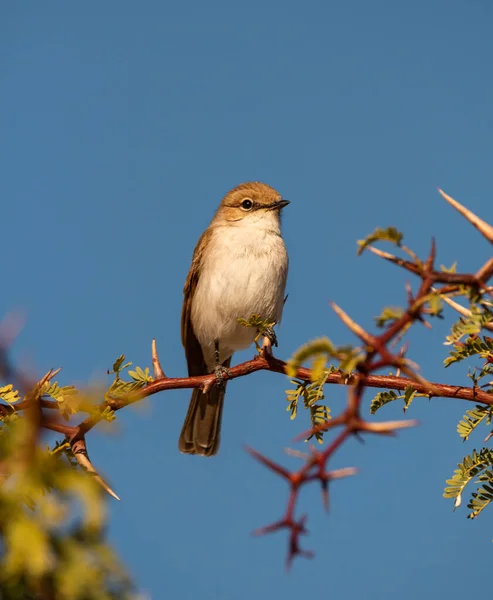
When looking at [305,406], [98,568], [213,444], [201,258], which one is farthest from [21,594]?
[201,258]

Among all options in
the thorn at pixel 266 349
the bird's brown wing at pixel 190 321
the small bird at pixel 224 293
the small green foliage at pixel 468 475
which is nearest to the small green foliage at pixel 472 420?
the small green foliage at pixel 468 475

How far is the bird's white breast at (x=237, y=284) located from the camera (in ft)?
27.8

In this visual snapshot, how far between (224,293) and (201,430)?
1580mm

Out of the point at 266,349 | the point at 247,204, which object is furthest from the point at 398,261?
the point at 247,204

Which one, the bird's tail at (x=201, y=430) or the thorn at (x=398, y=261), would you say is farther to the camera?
the bird's tail at (x=201, y=430)

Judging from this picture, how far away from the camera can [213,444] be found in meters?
8.21

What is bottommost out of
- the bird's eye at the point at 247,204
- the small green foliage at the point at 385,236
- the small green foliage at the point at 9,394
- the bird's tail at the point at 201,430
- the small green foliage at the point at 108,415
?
the small green foliage at the point at 108,415

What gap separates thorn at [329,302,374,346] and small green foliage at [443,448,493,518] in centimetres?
148

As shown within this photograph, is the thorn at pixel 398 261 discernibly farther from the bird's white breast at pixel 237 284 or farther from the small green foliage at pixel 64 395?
the bird's white breast at pixel 237 284

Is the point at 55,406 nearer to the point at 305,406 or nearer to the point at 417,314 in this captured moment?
the point at 305,406

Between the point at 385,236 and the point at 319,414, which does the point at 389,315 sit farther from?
the point at 319,414

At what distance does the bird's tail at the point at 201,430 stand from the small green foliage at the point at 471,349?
17.1ft

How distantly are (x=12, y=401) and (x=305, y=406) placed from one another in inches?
57.2

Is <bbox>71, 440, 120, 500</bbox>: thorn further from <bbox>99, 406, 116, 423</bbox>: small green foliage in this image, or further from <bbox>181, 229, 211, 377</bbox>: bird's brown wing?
<bbox>181, 229, 211, 377</bbox>: bird's brown wing
